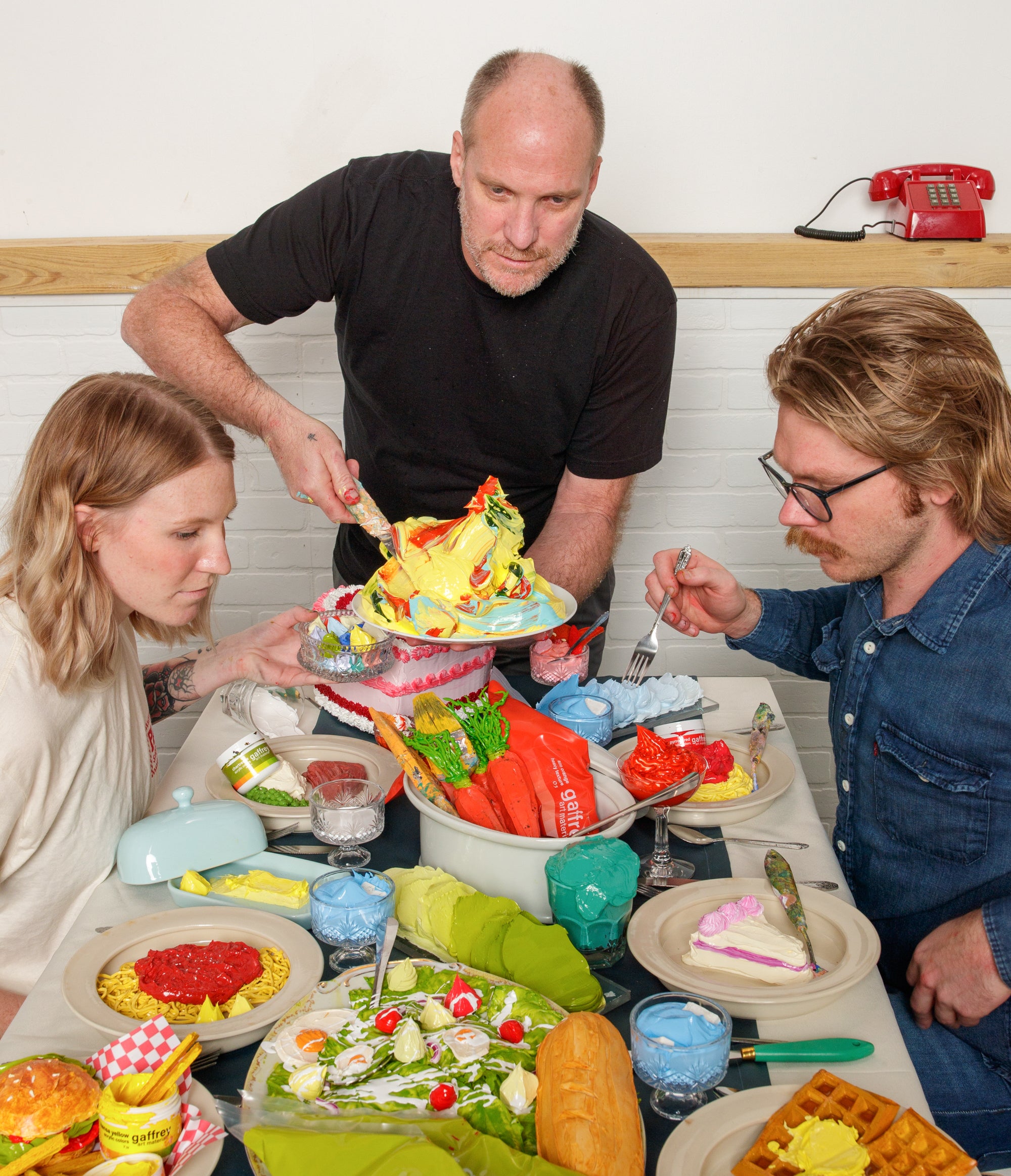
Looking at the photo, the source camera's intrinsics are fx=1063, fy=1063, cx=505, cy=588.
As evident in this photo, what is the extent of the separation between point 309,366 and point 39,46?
1138 millimetres

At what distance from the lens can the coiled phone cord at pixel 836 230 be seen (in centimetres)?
307

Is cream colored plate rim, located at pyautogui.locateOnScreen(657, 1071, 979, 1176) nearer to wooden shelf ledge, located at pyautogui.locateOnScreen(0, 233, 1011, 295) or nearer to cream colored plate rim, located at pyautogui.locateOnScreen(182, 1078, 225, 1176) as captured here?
cream colored plate rim, located at pyautogui.locateOnScreen(182, 1078, 225, 1176)

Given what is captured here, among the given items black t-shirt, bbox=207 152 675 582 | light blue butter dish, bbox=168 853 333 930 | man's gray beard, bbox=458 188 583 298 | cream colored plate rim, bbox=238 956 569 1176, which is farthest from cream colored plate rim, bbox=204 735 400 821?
man's gray beard, bbox=458 188 583 298

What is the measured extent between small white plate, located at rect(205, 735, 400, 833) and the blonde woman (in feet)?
0.48

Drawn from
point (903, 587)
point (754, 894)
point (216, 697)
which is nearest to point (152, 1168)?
point (754, 894)

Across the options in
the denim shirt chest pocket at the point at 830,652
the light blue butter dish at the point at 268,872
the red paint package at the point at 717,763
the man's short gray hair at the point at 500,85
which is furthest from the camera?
the man's short gray hair at the point at 500,85

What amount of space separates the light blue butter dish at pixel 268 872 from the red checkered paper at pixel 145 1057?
320 mm

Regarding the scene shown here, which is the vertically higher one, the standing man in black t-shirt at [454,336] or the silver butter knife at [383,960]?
the standing man in black t-shirt at [454,336]

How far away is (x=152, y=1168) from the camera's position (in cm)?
93

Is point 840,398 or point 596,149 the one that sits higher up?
point 596,149

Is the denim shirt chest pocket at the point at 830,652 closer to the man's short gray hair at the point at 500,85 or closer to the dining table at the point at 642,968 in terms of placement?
the dining table at the point at 642,968

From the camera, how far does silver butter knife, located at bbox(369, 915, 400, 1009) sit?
1110 mm

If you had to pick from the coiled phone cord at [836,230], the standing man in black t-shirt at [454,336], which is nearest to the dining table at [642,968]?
the standing man in black t-shirt at [454,336]

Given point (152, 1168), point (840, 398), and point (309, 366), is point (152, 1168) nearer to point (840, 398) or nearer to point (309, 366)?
point (840, 398)
